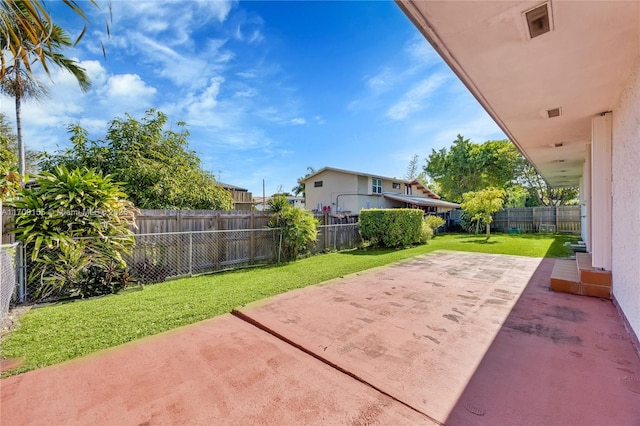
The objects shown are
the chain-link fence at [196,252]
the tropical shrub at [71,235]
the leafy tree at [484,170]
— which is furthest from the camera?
the leafy tree at [484,170]

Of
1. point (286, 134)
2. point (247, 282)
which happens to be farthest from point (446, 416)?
point (286, 134)

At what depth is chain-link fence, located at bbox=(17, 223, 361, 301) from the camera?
15.5 ft

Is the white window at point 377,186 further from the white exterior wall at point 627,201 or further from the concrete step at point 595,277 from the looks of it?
the white exterior wall at point 627,201

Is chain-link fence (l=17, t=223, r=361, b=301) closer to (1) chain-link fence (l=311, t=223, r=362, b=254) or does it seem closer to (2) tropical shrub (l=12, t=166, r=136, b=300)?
(2) tropical shrub (l=12, t=166, r=136, b=300)

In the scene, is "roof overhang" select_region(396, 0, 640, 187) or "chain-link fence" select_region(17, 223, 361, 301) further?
"chain-link fence" select_region(17, 223, 361, 301)

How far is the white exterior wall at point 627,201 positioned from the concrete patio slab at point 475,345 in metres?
0.44

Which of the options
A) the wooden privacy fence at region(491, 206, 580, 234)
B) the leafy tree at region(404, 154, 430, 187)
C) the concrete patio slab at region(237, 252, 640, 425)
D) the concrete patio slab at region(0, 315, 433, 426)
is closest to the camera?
the concrete patio slab at region(0, 315, 433, 426)

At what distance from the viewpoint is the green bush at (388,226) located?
11.3 meters

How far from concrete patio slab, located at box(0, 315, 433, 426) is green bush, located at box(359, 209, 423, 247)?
8.88 metres

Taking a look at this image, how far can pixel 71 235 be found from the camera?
490 centimetres

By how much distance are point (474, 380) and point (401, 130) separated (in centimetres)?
1728

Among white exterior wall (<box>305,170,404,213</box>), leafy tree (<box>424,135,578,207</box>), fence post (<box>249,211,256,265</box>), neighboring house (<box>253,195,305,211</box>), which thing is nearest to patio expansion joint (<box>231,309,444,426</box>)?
fence post (<box>249,211,256,265</box>)

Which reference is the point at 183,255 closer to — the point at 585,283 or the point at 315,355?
the point at 315,355

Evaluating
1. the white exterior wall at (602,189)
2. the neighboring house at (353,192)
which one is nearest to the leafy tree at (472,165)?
the neighboring house at (353,192)
